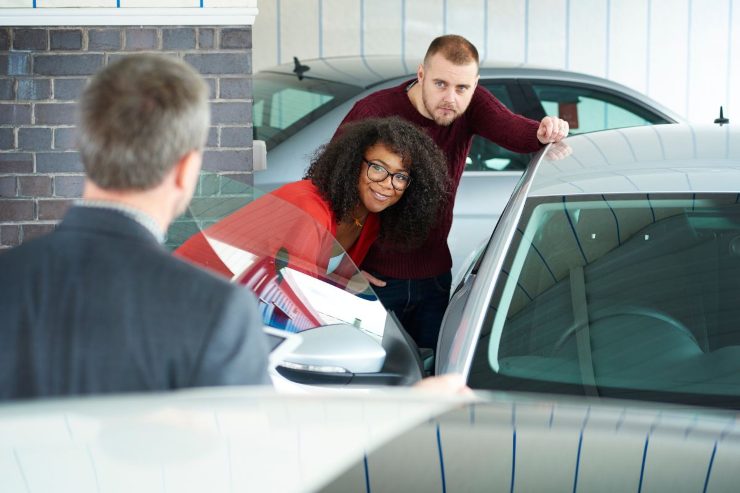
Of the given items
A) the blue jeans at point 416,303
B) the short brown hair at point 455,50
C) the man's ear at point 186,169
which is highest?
the short brown hair at point 455,50

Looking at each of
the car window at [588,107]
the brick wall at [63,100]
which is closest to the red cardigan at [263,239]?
the brick wall at [63,100]

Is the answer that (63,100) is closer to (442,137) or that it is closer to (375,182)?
(442,137)

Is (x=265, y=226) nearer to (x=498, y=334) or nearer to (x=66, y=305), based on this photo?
(x=498, y=334)

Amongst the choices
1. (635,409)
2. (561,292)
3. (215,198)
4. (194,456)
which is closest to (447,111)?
(561,292)

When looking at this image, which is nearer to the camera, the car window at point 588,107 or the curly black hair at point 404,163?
the curly black hair at point 404,163

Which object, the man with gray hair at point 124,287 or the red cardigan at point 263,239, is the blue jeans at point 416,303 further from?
the man with gray hair at point 124,287

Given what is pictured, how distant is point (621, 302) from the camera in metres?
2.83

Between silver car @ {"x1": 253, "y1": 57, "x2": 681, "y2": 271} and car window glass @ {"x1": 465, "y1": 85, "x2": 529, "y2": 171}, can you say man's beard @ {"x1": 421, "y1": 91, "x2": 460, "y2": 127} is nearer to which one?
silver car @ {"x1": 253, "y1": 57, "x2": 681, "y2": 271}

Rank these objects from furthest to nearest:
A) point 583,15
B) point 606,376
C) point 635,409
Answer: point 583,15
point 606,376
point 635,409

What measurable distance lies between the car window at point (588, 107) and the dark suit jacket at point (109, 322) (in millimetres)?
5126

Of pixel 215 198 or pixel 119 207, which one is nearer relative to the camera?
pixel 119 207

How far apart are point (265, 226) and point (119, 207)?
3.36ft

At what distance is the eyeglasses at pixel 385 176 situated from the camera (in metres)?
3.29

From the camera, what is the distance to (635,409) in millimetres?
1586
